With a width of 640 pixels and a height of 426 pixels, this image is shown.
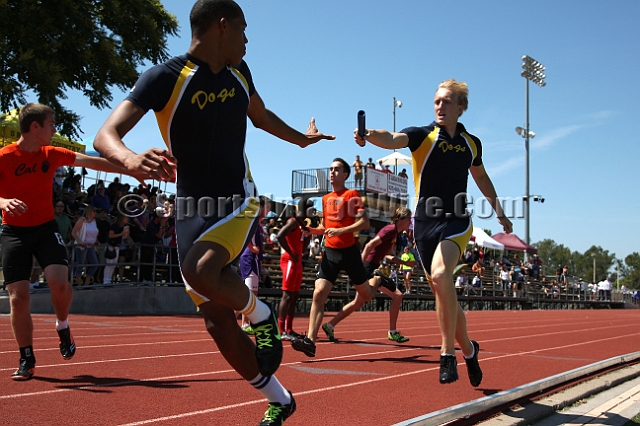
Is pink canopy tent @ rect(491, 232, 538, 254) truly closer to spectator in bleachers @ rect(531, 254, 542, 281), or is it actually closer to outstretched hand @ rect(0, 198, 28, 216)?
spectator in bleachers @ rect(531, 254, 542, 281)

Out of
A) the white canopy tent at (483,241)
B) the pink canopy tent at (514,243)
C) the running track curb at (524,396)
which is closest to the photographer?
the running track curb at (524,396)

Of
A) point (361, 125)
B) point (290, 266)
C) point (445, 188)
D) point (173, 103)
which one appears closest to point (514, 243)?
point (290, 266)

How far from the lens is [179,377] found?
5.34 metres

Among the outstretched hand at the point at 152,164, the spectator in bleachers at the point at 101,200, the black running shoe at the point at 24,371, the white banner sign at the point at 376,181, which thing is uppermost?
the white banner sign at the point at 376,181

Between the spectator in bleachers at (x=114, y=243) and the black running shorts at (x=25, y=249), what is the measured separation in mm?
9417

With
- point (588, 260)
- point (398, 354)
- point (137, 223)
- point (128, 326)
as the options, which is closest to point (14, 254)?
point (398, 354)

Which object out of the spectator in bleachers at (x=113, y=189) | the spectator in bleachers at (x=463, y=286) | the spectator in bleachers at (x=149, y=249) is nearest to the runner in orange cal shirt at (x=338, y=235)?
the spectator in bleachers at (x=149, y=249)

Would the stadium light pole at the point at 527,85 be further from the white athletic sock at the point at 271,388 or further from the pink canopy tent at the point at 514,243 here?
the white athletic sock at the point at 271,388

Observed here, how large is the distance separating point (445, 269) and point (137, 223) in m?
12.2

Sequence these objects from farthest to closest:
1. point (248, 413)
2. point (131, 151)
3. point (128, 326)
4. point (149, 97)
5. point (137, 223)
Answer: point (137, 223) < point (128, 326) < point (248, 413) < point (149, 97) < point (131, 151)

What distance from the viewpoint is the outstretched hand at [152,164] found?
2.50 metres

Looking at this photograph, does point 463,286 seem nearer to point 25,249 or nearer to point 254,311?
point 25,249

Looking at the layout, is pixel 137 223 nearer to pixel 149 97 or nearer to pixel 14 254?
pixel 14 254

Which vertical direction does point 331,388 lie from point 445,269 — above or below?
below
